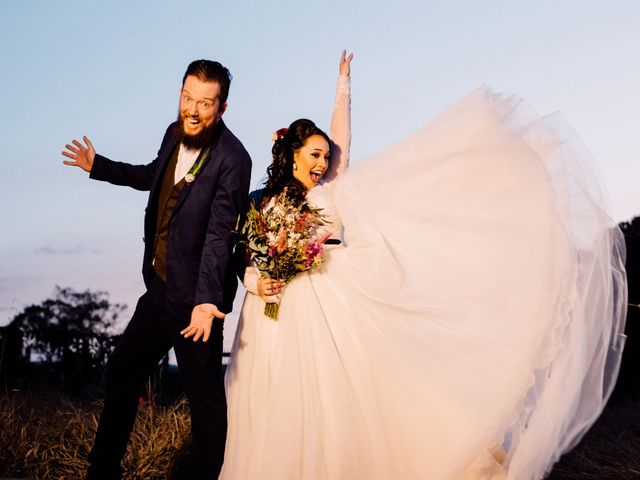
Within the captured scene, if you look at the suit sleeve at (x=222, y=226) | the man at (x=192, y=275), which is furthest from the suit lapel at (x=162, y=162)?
the suit sleeve at (x=222, y=226)

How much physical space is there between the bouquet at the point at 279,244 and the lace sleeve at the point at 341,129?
2.60 feet

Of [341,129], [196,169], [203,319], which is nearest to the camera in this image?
[203,319]

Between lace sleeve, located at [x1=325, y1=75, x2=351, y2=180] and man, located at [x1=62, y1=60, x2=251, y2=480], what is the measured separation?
979mm

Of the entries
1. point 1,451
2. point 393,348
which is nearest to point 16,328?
point 1,451

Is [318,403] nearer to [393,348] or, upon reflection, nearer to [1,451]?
[393,348]

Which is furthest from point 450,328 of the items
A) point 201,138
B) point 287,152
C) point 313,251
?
point 201,138

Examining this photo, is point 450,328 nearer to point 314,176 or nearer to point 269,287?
point 269,287

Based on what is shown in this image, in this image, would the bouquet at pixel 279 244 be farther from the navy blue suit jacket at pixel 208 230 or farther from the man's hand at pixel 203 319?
the man's hand at pixel 203 319

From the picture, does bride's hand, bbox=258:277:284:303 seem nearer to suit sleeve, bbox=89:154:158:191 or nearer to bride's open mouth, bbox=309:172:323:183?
bride's open mouth, bbox=309:172:323:183

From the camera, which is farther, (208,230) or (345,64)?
(345,64)

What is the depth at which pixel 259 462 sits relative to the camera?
158 inches

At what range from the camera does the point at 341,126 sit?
16.6ft

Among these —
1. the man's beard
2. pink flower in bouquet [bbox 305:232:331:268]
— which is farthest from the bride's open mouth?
the man's beard

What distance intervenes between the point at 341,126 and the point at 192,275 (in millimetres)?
1692
